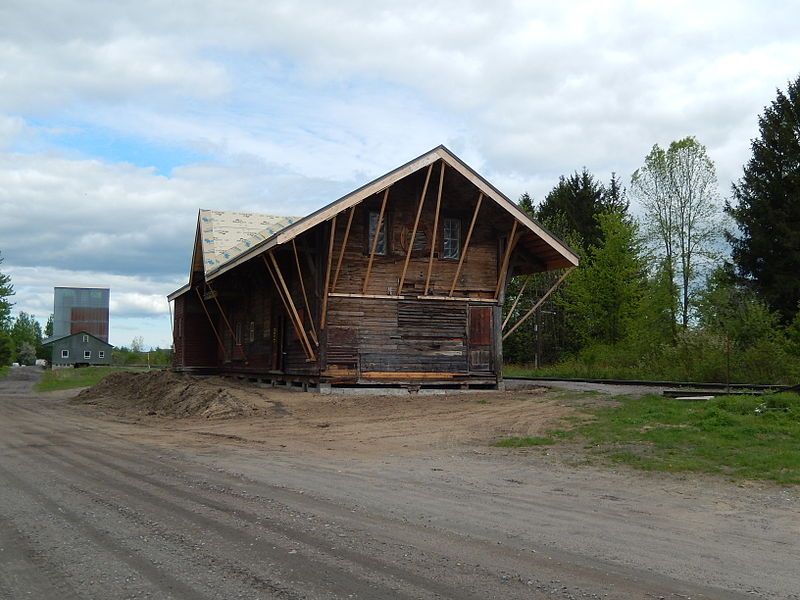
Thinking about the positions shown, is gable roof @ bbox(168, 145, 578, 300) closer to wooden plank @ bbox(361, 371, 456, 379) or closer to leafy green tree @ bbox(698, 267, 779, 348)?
wooden plank @ bbox(361, 371, 456, 379)

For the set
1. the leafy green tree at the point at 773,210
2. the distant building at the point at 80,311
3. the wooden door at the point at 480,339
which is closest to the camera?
the wooden door at the point at 480,339

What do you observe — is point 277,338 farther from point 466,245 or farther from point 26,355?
point 26,355

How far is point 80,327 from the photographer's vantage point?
116 m

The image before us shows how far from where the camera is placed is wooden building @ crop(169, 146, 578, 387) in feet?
77.9

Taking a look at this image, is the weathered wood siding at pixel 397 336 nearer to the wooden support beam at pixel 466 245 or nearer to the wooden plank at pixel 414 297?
the wooden plank at pixel 414 297

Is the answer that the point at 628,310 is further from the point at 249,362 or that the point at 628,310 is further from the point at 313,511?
the point at 313,511

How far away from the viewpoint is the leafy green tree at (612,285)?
45.5 metres

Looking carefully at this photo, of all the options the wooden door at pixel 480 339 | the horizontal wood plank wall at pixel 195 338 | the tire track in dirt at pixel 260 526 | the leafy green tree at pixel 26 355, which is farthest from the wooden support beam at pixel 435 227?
the leafy green tree at pixel 26 355

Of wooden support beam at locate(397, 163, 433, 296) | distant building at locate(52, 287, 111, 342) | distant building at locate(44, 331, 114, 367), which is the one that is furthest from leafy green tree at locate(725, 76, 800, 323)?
distant building at locate(52, 287, 111, 342)

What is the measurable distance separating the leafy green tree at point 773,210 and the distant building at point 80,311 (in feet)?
318

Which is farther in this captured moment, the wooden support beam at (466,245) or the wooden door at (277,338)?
the wooden door at (277,338)

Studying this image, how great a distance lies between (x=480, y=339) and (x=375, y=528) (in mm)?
18776

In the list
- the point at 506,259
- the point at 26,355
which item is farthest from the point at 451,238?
the point at 26,355

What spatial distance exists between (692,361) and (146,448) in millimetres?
21810
